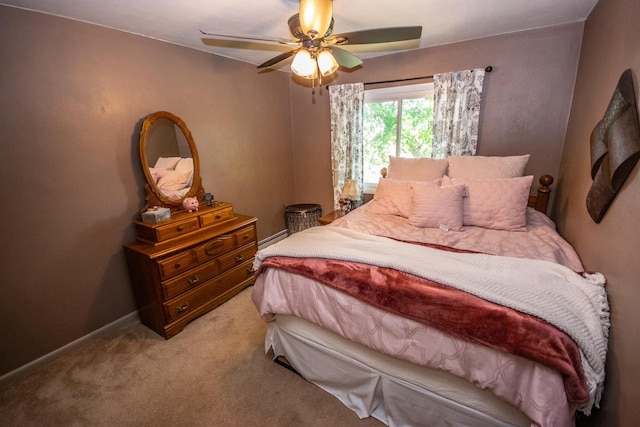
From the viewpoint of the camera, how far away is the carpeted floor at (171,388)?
1.47m

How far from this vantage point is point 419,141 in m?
3.06

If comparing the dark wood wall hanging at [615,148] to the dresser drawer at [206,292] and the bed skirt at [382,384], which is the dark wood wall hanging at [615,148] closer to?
the bed skirt at [382,384]

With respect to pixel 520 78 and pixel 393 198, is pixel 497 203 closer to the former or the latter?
pixel 393 198

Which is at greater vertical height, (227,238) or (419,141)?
(419,141)

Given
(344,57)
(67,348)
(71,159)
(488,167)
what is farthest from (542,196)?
(67,348)

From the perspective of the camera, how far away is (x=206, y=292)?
232cm

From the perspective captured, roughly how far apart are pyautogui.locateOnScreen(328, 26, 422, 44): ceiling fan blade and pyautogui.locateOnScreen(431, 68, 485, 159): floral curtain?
130 cm

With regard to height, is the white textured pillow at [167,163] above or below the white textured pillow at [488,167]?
above

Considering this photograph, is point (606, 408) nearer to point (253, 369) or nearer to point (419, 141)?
point (253, 369)

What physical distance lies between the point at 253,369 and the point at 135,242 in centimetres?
141

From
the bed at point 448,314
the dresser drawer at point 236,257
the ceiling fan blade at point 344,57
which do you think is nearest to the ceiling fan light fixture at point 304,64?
the ceiling fan blade at point 344,57

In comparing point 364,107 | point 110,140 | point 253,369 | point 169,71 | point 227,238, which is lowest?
point 253,369

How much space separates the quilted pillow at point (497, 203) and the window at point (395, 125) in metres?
1.04

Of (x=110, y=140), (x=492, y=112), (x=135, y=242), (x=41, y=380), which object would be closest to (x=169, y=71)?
(x=110, y=140)
